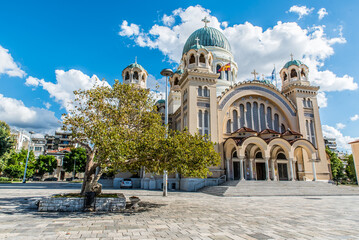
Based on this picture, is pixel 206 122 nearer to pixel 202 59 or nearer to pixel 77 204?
pixel 202 59

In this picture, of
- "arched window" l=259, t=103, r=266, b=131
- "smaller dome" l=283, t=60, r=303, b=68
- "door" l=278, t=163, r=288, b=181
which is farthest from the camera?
"smaller dome" l=283, t=60, r=303, b=68

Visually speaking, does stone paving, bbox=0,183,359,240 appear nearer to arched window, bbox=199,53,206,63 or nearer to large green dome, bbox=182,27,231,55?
arched window, bbox=199,53,206,63

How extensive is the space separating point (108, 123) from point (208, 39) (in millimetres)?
33640

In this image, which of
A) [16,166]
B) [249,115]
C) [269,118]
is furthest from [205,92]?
[16,166]

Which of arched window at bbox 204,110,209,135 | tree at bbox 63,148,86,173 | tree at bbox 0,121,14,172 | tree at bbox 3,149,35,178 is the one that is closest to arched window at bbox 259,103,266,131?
arched window at bbox 204,110,209,135

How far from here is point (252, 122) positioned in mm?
31297

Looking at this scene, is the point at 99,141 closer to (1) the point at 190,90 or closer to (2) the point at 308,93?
(1) the point at 190,90

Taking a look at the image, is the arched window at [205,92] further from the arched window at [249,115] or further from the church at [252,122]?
the arched window at [249,115]

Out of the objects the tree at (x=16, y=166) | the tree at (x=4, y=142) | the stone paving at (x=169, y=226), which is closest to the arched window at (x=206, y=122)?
the stone paving at (x=169, y=226)

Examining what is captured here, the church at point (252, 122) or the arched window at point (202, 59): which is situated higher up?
the arched window at point (202, 59)

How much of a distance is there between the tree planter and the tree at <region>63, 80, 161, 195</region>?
111cm

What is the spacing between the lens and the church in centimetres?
2739

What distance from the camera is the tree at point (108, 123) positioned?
35.4 feet

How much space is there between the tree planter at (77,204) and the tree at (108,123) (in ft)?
3.63
